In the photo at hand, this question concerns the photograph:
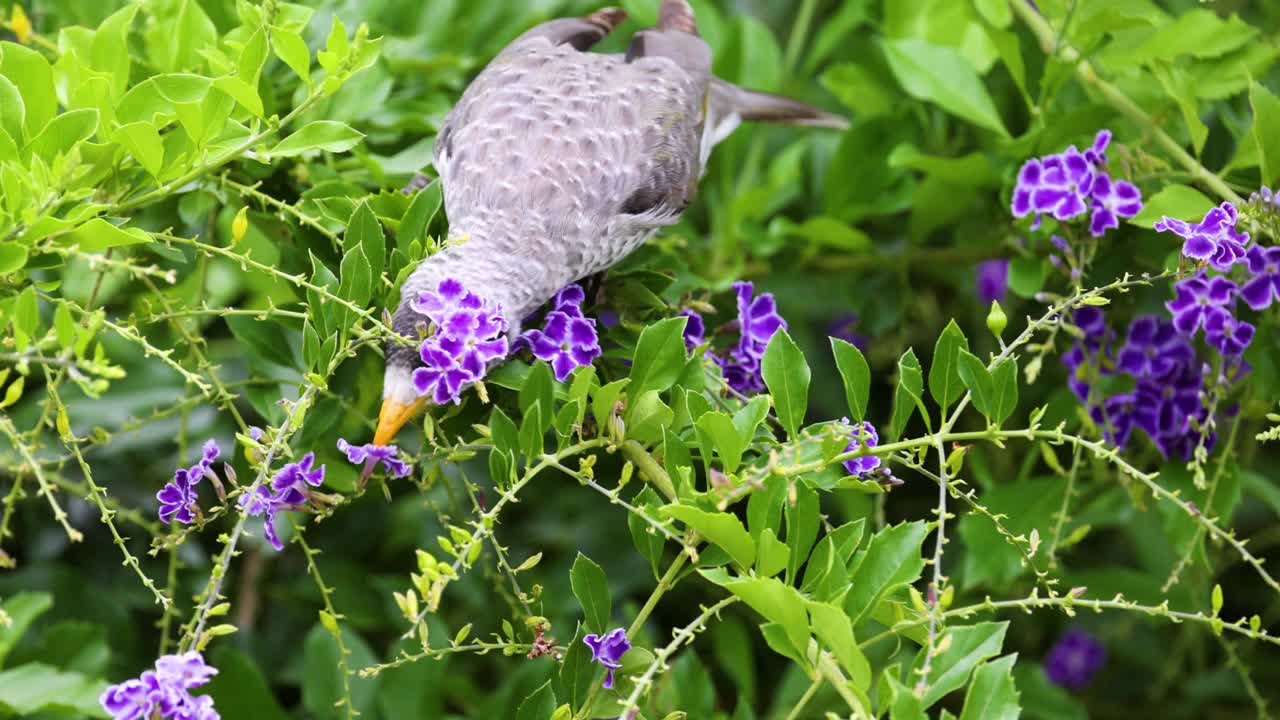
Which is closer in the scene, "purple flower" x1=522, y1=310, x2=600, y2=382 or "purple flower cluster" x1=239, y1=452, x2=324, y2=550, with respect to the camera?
"purple flower cluster" x1=239, y1=452, x2=324, y2=550

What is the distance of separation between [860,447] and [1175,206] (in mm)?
669

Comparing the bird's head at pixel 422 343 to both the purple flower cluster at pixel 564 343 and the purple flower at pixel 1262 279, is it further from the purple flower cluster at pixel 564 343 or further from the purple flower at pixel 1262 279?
the purple flower at pixel 1262 279

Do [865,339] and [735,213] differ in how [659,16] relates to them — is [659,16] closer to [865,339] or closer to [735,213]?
[735,213]

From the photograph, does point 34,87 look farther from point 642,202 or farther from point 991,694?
point 991,694

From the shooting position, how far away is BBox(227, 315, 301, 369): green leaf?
5.56 ft

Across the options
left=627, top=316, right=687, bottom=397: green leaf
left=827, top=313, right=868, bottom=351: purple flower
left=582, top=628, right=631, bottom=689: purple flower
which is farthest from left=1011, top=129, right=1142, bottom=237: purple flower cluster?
left=582, top=628, right=631, bottom=689: purple flower

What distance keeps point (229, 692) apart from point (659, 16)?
51.4 inches

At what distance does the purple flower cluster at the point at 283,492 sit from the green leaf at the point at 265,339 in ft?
0.99

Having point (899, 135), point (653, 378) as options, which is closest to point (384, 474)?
point (653, 378)

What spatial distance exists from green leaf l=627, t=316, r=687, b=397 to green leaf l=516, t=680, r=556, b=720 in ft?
1.09

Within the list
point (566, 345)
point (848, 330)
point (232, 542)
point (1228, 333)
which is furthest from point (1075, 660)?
point (232, 542)

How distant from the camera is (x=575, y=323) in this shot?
5.12 feet

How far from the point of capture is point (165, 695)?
1123mm

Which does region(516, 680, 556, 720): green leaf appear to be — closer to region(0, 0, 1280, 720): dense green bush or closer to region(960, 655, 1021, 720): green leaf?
region(0, 0, 1280, 720): dense green bush
